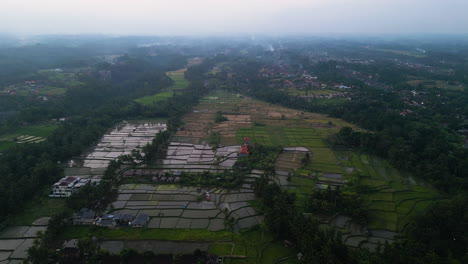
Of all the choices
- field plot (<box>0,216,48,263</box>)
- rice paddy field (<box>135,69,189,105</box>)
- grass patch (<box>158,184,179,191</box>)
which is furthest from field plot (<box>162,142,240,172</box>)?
rice paddy field (<box>135,69,189,105</box>)

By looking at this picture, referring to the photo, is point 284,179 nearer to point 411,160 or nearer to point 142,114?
point 411,160

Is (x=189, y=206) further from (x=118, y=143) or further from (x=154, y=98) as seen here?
(x=154, y=98)

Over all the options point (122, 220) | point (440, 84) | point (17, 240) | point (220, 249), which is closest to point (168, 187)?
point (122, 220)

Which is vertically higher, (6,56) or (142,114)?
(6,56)

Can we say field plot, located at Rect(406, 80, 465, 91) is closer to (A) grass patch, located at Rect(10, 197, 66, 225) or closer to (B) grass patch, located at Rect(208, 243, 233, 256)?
(B) grass patch, located at Rect(208, 243, 233, 256)

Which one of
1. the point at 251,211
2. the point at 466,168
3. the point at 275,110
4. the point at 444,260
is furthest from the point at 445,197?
the point at 275,110

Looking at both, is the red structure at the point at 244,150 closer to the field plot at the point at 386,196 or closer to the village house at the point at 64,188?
the field plot at the point at 386,196

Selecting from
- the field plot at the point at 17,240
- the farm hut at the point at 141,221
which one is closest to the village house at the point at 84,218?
the field plot at the point at 17,240
